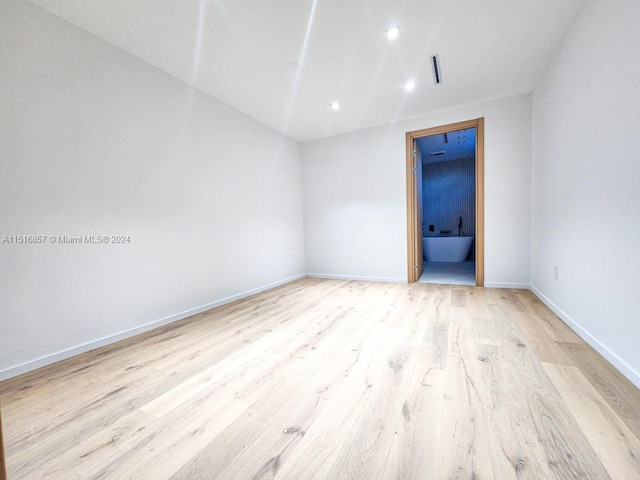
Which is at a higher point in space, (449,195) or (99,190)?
(449,195)

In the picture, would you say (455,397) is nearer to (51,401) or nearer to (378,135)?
(51,401)

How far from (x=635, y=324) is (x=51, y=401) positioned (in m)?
3.10

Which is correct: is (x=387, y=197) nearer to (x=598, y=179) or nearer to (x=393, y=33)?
(x=393, y=33)

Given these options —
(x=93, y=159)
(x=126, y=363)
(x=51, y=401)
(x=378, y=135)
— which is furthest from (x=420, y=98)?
(x=51, y=401)

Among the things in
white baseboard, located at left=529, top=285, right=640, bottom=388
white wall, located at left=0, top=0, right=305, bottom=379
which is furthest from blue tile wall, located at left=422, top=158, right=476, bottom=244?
white wall, located at left=0, top=0, right=305, bottom=379

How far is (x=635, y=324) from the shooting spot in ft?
Answer: 4.41

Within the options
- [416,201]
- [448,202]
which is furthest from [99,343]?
[448,202]

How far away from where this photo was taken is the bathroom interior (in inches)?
219

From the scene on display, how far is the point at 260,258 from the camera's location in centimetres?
368

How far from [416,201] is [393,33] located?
2357 millimetres

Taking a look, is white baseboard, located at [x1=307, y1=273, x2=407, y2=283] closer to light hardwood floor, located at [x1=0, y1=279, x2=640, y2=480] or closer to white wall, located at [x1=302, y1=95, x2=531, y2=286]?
white wall, located at [x1=302, y1=95, x2=531, y2=286]

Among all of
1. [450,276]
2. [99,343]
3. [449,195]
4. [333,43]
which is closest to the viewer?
[99,343]

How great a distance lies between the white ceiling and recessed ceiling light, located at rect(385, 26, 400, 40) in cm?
4

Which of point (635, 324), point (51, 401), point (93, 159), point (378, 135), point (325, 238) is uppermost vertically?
point (378, 135)
